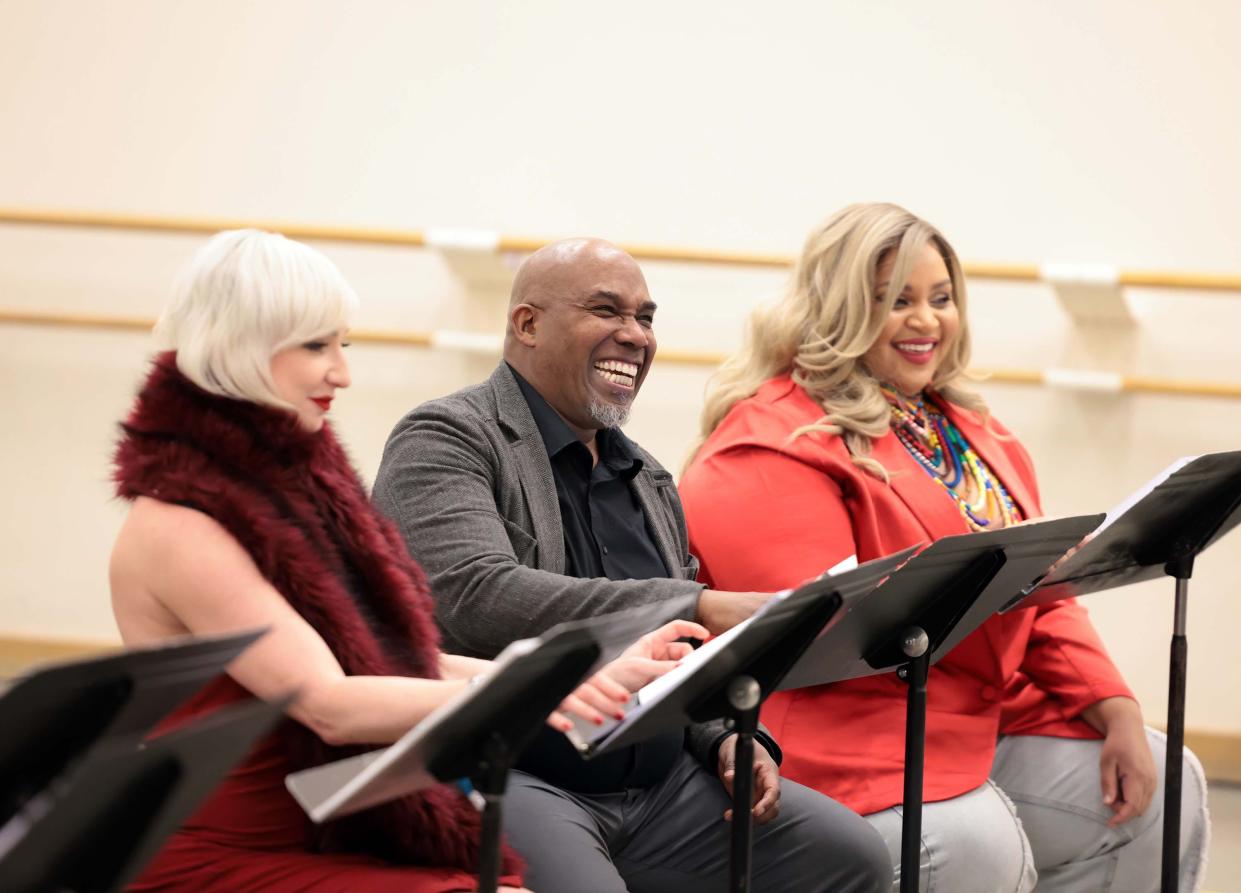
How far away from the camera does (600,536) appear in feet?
6.66

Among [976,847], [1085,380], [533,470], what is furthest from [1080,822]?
[1085,380]

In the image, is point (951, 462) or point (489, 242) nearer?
point (951, 462)

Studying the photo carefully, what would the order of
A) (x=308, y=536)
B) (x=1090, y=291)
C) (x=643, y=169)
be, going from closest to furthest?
(x=308, y=536)
(x=1090, y=291)
(x=643, y=169)

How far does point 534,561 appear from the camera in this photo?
6.35 ft

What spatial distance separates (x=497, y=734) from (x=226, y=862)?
35 cm

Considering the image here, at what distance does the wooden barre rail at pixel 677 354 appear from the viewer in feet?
11.1

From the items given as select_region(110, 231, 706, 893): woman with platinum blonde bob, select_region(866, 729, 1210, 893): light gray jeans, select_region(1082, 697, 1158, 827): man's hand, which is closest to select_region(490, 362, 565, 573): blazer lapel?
select_region(110, 231, 706, 893): woman with platinum blonde bob

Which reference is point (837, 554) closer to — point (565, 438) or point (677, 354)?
point (565, 438)

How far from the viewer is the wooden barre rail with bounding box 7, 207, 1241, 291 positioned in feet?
10.8

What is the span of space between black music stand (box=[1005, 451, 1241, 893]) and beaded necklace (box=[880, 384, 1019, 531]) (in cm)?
25

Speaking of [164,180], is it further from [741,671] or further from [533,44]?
[741,671]

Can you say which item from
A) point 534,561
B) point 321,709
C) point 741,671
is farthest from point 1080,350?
point 321,709

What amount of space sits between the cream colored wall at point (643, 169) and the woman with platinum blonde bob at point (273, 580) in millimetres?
2232

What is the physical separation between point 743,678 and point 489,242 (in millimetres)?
2200
